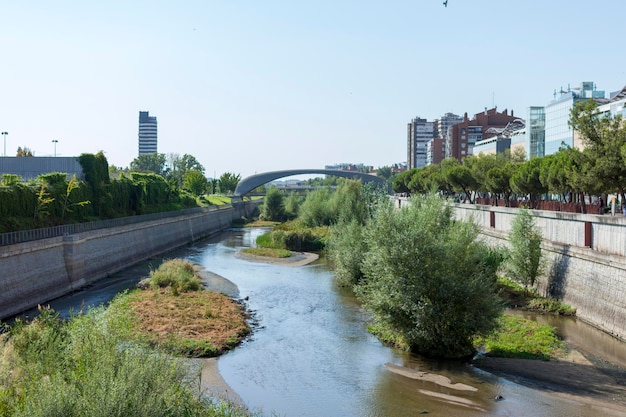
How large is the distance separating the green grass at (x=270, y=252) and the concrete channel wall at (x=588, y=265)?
26108 millimetres

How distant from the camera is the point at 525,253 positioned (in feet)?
124

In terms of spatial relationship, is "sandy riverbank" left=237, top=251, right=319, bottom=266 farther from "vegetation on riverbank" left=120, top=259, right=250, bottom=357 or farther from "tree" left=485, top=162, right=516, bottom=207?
"tree" left=485, top=162, right=516, bottom=207

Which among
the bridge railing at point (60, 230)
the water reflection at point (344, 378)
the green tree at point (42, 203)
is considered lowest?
the water reflection at point (344, 378)

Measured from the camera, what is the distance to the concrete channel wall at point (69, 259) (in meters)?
33.2

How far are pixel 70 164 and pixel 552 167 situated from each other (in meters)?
42.6

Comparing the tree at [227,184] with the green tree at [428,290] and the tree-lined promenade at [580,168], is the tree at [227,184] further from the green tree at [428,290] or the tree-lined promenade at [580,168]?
the green tree at [428,290]

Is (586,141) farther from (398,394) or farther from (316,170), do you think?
(316,170)

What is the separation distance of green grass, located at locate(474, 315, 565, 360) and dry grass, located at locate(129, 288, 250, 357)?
10264 mm

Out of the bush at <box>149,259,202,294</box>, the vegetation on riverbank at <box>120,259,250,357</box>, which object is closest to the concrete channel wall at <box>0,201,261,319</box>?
the vegetation on riverbank at <box>120,259,250,357</box>

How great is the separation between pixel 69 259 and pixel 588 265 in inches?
1139

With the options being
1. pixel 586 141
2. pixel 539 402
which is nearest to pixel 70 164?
pixel 586 141

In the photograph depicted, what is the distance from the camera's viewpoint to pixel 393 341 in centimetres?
2778

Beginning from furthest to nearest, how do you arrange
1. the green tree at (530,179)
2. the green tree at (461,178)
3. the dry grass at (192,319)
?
the green tree at (461,178) < the green tree at (530,179) < the dry grass at (192,319)

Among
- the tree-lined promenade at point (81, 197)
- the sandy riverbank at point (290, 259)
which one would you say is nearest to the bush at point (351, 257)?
the sandy riverbank at point (290, 259)
